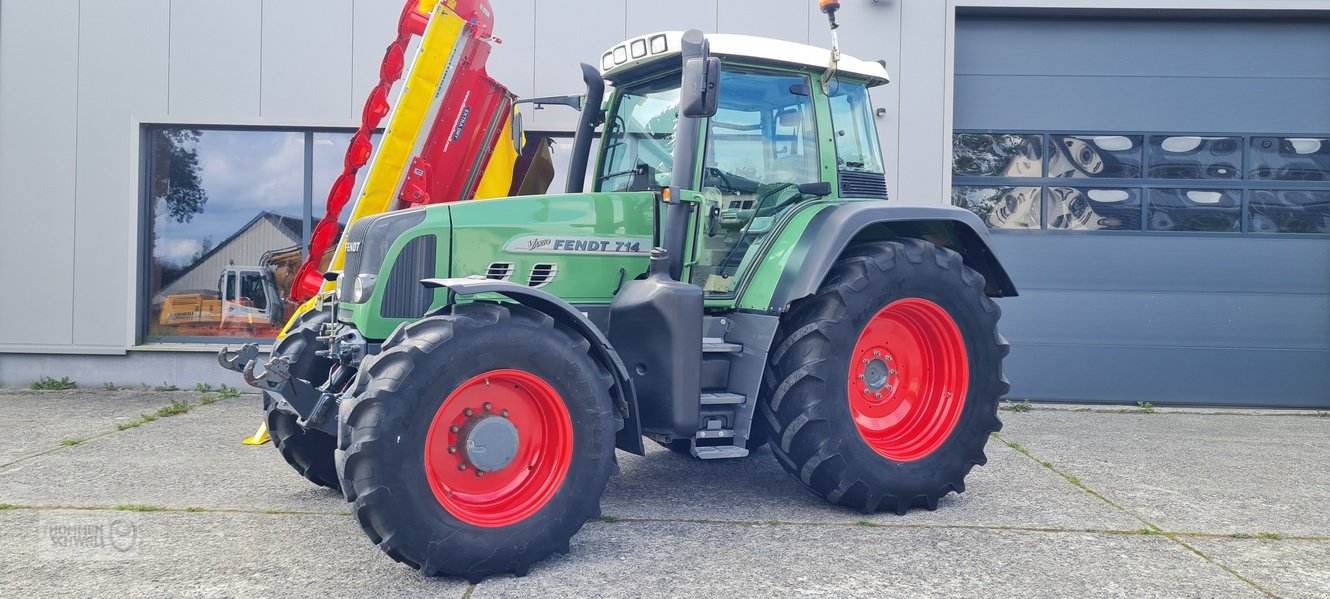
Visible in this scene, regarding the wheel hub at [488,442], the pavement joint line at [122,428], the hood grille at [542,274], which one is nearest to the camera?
the wheel hub at [488,442]

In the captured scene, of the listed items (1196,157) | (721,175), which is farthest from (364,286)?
(1196,157)

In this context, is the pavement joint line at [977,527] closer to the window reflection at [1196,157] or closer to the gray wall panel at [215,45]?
the window reflection at [1196,157]

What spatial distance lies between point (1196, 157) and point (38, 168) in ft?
36.2

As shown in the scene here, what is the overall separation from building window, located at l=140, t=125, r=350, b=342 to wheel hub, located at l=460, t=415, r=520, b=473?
6.23 meters

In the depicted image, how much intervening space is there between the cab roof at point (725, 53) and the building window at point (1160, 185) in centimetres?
439

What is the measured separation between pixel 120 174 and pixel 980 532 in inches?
330

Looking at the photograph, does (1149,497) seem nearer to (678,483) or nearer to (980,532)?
(980,532)

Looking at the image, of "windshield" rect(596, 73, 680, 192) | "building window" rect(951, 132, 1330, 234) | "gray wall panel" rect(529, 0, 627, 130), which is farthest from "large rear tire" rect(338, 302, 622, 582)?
"building window" rect(951, 132, 1330, 234)

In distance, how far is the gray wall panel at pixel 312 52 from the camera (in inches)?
352

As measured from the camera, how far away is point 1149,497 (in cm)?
516

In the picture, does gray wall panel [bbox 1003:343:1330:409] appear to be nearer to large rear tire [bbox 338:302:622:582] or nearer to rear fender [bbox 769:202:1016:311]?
rear fender [bbox 769:202:1016:311]

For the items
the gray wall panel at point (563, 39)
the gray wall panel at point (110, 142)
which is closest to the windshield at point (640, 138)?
the gray wall panel at point (563, 39)

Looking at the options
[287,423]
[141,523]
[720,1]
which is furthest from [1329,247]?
[141,523]

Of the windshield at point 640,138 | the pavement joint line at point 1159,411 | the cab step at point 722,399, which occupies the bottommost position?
the pavement joint line at point 1159,411
